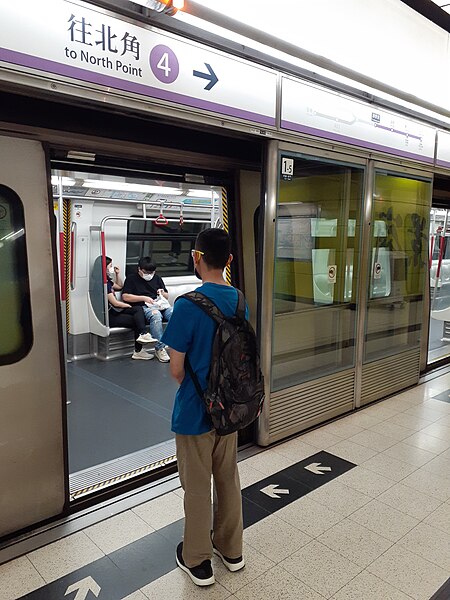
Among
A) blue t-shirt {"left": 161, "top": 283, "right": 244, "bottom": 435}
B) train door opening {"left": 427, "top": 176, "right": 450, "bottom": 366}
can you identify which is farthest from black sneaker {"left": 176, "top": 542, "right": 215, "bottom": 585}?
train door opening {"left": 427, "top": 176, "right": 450, "bottom": 366}

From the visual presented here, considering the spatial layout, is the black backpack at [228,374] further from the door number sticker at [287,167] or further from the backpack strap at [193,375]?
the door number sticker at [287,167]

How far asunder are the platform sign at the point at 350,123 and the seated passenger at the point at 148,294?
12.1 feet

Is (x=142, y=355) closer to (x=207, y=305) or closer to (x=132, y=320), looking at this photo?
(x=132, y=320)

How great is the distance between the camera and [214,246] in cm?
202

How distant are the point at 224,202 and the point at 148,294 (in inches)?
127

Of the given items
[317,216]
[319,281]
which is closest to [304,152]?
[317,216]

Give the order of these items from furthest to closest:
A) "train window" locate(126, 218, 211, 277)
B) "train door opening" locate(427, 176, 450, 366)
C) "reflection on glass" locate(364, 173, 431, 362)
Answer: "train window" locate(126, 218, 211, 277) < "train door opening" locate(427, 176, 450, 366) < "reflection on glass" locate(364, 173, 431, 362)

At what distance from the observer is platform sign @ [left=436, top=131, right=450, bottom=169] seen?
487 centimetres

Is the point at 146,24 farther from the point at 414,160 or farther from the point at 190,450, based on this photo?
the point at 414,160

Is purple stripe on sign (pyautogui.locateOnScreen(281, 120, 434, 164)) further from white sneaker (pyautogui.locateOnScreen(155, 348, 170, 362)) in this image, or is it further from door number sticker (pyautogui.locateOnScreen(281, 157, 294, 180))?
white sneaker (pyautogui.locateOnScreen(155, 348, 170, 362))

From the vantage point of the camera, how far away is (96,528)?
100 inches

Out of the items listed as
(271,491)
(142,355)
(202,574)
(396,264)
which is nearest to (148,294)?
(142,355)

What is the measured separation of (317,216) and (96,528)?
3.02m

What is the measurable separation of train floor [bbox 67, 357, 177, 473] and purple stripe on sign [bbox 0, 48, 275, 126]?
7.86 feet
